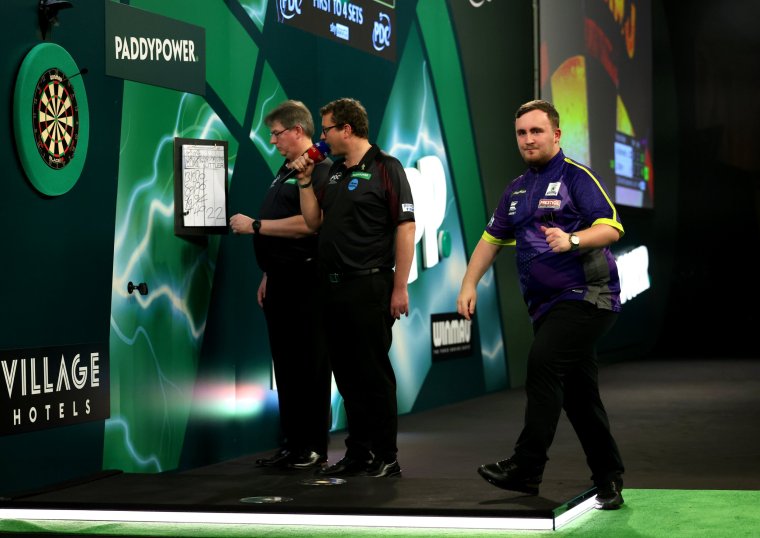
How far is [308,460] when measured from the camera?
5.22 m

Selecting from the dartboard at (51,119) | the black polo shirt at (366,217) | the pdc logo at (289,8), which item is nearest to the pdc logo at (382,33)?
the pdc logo at (289,8)

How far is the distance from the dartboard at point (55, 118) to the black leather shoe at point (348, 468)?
5.04ft

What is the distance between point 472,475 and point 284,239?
1252 mm

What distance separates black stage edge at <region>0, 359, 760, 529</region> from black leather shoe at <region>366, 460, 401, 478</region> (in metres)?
0.11

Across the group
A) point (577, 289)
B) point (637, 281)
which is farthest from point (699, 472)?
point (637, 281)

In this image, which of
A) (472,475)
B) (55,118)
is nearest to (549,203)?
(472,475)

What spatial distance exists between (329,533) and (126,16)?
2.35m

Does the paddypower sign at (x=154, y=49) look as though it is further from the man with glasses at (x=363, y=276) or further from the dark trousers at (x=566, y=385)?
the dark trousers at (x=566, y=385)

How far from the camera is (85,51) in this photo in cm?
485

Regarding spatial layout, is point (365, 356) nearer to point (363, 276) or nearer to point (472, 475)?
point (363, 276)

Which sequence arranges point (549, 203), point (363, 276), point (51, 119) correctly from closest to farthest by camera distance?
point (549, 203), point (51, 119), point (363, 276)

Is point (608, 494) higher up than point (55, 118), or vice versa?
point (55, 118)

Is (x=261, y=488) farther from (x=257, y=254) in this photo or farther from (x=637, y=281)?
(x=637, y=281)

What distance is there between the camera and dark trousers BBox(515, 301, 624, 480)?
3982mm
